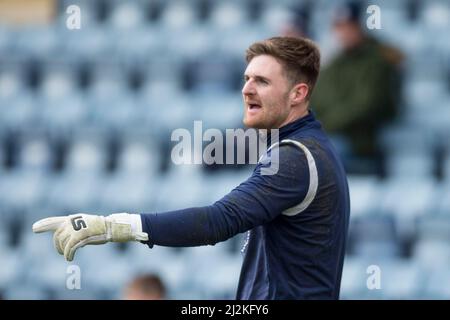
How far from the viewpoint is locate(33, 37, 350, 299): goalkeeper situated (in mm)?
3506

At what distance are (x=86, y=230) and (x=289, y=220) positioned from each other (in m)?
0.68

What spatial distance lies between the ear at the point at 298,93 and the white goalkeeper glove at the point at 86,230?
2.43 ft

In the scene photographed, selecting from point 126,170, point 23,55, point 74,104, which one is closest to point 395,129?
point 126,170

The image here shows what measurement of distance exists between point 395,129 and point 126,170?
1.86 m

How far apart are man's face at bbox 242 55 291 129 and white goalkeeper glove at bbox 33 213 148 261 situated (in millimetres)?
621

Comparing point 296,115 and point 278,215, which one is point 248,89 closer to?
point 296,115

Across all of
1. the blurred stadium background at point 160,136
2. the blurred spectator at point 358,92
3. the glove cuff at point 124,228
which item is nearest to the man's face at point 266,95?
the glove cuff at point 124,228

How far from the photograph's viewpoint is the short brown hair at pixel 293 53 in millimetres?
3877

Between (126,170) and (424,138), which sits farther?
(126,170)

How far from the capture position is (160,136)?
8.11 m

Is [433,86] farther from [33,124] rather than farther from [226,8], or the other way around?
[33,124]

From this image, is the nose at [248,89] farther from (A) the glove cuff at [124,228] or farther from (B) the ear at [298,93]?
(A) the glove cuff at [124,228]

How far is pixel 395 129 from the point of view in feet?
24.7

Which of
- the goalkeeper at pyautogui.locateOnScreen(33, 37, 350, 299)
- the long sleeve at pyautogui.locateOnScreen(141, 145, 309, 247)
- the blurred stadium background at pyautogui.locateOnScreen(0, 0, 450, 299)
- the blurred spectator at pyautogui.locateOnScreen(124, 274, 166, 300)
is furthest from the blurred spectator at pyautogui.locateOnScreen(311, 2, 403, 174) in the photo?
the long sleeve at pyautogui.locateOnScreen(141, 145, 309, 247)
